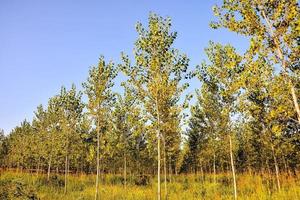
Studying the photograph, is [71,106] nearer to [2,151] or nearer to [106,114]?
[106,114]

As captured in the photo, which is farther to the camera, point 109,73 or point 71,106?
point 71,106

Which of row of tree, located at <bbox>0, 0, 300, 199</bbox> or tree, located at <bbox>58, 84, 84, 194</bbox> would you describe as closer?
row of tree, located at <bbox>0, 0, 300, 199</bbox>

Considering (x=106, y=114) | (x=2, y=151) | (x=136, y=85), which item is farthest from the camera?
(x=2, y=151)

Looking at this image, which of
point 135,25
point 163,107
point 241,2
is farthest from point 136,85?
point 241,2

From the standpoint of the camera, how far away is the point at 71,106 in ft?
86.6

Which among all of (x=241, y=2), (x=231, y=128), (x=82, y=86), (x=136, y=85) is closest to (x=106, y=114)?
(x=82, y=86)

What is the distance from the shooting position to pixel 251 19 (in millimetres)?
9094

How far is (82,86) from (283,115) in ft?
52.4

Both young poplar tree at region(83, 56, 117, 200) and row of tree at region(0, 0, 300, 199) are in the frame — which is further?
young poplar tree at region(83, 56, 117, 200)

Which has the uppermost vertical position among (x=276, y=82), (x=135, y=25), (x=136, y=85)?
(x=135, y=25)

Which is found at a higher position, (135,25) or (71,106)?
(135,25)

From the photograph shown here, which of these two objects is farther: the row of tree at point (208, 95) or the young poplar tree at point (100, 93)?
the young poplar tree at point (100, 93)

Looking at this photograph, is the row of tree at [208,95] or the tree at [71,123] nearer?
the row of tree at [208,95]

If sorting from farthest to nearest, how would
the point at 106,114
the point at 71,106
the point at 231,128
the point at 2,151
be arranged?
1. the point at 2,151
2. the point at 71,106
3. the point at 106,114
4. the point at 231,128
